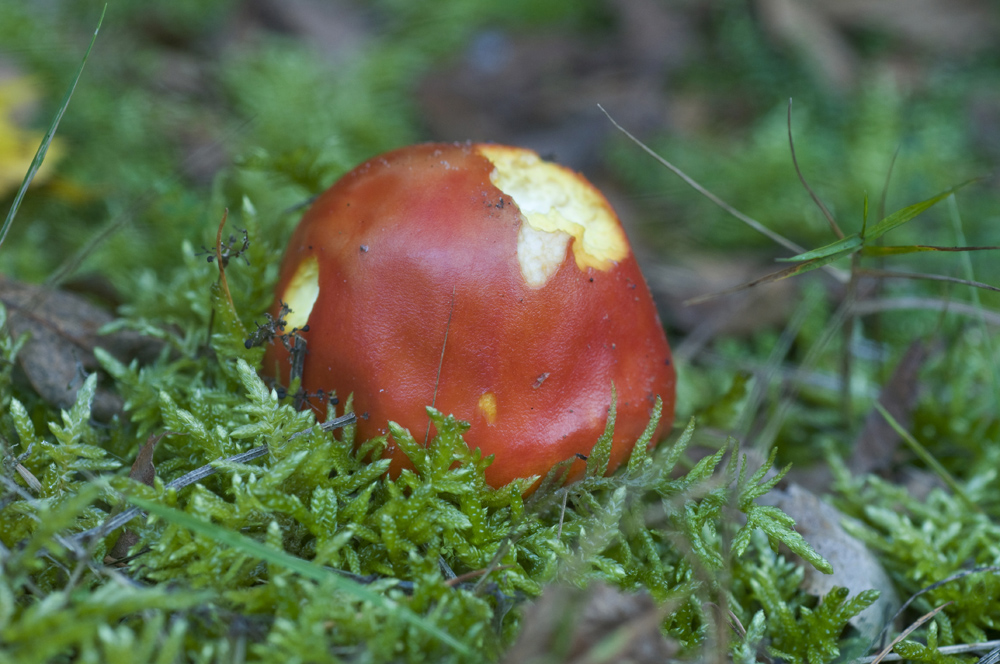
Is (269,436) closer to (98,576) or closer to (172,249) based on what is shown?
(98,576)

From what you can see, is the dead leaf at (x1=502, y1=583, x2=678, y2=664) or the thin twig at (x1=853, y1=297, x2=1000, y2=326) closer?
the dead leaf at (x1=502, y1=583, x2=678, y2=664)

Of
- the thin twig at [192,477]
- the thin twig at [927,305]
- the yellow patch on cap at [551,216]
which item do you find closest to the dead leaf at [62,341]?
the thin twig at [192,477]

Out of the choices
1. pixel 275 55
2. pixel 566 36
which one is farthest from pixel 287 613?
pixel 566 36

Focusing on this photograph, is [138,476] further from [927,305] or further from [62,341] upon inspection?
[927,305]

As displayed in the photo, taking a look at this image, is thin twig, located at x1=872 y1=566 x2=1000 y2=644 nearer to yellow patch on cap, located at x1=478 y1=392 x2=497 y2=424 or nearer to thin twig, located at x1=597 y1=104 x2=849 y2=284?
thin twig, located at x1=597 y1=104 x2=849 y2=284

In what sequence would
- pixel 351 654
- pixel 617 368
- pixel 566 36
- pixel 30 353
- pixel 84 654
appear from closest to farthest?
pixel 84 654 → pixel 351 654 → pixel 617 368 → pixel 30 353 → pixel 566 36

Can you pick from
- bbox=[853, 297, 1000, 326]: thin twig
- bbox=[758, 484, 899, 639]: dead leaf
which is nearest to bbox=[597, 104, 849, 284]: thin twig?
bbox=[853, 297, 1000, 326]: thin twig
